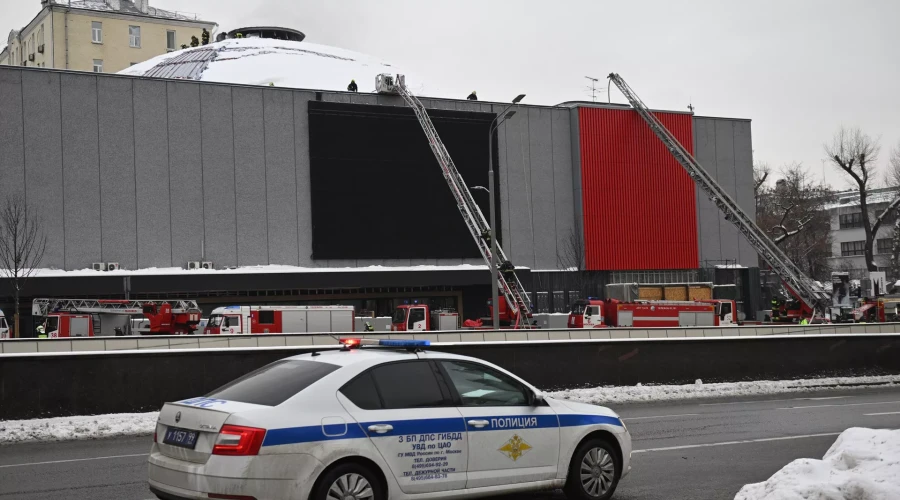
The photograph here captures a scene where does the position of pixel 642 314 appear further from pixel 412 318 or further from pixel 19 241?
pixel 19 241

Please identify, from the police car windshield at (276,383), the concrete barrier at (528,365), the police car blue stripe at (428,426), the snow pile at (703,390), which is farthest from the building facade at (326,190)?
the police car blue stripe at (428,426)

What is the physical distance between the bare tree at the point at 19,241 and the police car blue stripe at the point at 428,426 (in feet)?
140

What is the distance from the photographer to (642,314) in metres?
47.3

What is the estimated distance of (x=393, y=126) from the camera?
193 ft

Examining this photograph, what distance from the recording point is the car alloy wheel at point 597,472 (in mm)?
9844

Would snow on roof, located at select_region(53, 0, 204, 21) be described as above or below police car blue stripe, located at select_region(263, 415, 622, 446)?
above

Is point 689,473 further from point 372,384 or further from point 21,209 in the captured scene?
point 21,209

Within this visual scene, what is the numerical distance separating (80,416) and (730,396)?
1452cm

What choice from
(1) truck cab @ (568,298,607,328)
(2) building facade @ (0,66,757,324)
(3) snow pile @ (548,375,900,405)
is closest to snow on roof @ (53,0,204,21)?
(2) building facade @ (0,66,757,324)

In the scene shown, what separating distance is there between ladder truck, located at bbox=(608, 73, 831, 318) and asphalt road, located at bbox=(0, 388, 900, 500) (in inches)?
1350

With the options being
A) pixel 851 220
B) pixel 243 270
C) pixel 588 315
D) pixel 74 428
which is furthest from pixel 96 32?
→ pixel 851 220

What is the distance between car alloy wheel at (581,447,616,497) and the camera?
32.3 feet

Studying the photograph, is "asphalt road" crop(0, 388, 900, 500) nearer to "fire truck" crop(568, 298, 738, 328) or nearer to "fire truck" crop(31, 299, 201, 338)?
"fire truck" crop(568, 298, 738, 328)

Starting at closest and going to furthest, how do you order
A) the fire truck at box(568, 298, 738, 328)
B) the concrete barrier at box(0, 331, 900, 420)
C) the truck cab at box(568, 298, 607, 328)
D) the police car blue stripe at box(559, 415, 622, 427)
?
the police car blue stripe at box(559, 415, 622, 427) < the concrete barrier at box(0, 331, 900, 420) < the truck cab at box(568, 298, 607, 328) < the fire truck at box(568, 298, 738, 328)
